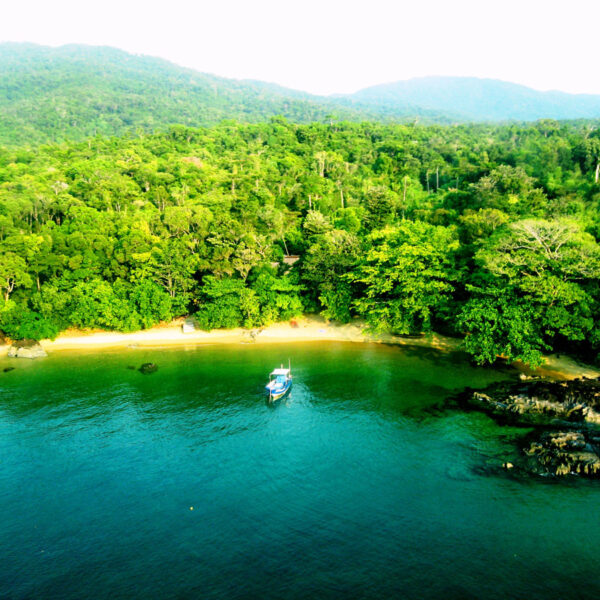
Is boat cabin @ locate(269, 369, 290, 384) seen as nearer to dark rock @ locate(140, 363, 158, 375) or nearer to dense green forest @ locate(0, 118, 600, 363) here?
dark rock @ locate(140, 363, 158, 375)

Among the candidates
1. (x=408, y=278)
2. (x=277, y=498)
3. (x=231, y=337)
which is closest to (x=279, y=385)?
(x=277, y=498)

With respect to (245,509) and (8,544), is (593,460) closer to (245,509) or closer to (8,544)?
(245,509)

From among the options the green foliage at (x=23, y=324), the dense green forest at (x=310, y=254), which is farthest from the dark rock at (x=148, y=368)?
the green foliage at (x=23, y=324)

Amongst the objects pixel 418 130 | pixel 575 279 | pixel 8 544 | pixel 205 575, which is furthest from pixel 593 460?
pixel 418 130

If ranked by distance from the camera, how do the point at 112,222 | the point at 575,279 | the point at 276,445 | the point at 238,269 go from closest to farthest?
the point at 276,445
the point at 575,279
the point at 238,269
the point at 112,222

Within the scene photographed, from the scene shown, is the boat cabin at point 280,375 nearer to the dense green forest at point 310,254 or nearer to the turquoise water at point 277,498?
the turquoise water at point 277,498
